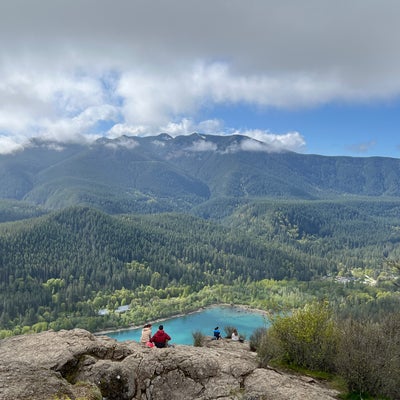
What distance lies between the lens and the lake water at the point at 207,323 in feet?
436

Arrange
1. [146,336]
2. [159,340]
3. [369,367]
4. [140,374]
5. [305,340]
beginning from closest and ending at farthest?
1. [140,374]
2. [369,367]
3. [159,340]
4. [146,336]
5. [305,340]

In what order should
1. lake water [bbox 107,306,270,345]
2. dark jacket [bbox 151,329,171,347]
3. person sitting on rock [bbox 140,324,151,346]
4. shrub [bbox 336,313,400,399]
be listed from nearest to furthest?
shrub [bbox 336,313,400,399]
dark jacket [bbox 151,329,171,347]
person sitting on rock [bbox 140,324,151,346]
lake water [bbox 107,306,270,345]

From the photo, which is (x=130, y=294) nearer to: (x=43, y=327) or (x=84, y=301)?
(x=84, y=301)

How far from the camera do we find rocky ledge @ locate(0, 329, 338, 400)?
17938 mm

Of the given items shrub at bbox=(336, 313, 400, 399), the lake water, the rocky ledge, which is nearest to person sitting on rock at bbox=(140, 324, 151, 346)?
the rocky ledge

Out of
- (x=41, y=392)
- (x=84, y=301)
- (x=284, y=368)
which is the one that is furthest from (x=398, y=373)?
(x=84, y=301)

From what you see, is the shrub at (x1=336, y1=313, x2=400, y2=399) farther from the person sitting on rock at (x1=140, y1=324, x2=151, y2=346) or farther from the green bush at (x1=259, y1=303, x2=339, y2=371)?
the person sitting on rock at (x1=140, y1=324, x2=151, y2=346)

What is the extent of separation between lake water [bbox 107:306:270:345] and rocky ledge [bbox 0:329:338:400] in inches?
4323

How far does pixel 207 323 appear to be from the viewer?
15050 centimetres

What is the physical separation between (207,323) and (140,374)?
450ft

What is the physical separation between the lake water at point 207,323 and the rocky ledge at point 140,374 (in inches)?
4323

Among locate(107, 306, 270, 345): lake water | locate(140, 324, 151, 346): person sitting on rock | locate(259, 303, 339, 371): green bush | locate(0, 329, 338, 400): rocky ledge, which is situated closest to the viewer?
locate(0, 329, 338, 400): rocky ledge

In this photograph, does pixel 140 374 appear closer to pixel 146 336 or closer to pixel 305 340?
pixel 146 336

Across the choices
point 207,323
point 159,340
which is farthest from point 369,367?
point 207,323
